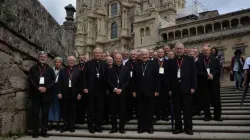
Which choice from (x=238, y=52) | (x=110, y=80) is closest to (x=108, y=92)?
(x=110, y=80)

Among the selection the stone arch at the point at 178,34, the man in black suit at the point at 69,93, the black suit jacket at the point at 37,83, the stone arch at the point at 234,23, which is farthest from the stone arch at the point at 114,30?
the black suit jacket at the point at 37,83

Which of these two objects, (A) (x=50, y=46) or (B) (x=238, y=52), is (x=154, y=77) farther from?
(B) (x=238, y=52)

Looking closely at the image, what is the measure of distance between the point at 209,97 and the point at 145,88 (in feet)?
6.71

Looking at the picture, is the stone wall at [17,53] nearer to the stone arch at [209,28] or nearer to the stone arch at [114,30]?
the stone arch at [209,28]

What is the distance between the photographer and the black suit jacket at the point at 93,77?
21.2 feet

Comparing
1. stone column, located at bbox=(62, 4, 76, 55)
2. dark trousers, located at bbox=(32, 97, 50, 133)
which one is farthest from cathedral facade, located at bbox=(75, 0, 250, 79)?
dark trousers, located at bbox=(32, 97, 50, 133)

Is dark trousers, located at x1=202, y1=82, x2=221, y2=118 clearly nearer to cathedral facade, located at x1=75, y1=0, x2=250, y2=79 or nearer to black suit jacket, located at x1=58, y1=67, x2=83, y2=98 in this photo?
black suit jacket, located at x1=58, y1=67, x2=83, y2=98

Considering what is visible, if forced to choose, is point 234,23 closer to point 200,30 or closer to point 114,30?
point 200,30

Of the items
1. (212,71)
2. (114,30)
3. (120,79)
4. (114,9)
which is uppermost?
(114,9)

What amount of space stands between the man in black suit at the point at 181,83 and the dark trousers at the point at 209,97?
0.89 m

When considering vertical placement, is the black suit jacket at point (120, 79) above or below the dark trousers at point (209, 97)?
above

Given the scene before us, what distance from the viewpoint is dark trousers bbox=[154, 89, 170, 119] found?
7.02m

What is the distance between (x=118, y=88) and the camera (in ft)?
20.4

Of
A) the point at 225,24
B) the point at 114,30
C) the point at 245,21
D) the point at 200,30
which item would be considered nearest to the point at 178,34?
the point at 200,30
